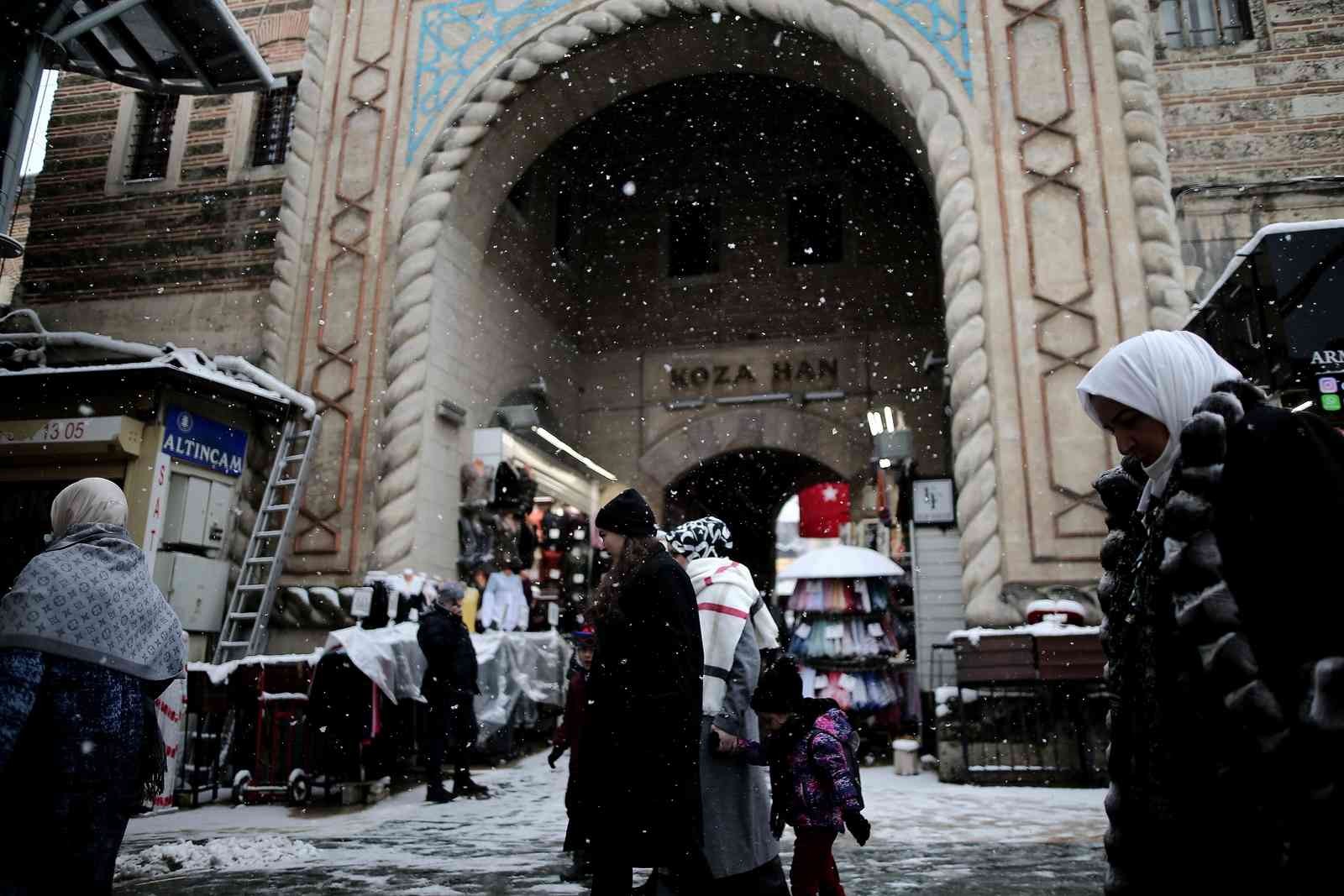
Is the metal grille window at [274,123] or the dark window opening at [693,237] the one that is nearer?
the metal grille window at [274,123]

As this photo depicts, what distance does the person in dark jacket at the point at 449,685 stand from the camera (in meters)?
6.15

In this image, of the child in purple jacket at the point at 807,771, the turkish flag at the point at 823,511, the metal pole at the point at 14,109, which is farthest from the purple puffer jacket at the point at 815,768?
the turkish flag at the point at 823,511

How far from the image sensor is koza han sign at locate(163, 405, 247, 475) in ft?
24.8

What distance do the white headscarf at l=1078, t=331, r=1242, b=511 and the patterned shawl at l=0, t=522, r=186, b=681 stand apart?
7.72 feet

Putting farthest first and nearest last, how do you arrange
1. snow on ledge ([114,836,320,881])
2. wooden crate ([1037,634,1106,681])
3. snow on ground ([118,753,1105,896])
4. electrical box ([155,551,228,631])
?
1. electrical box ([155,551,228,631])
2. wooden crate ([1037,634,1106,681])
3. snow on ledge ([114,836,320,881])
4. snow on ground ([118,753,1105,896])

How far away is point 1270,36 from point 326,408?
8984mm

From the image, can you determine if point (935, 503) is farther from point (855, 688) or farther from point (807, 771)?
point (807, 771)

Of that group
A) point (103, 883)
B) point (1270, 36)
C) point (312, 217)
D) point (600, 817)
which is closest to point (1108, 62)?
point (1270, 36)

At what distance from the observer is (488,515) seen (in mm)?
9016

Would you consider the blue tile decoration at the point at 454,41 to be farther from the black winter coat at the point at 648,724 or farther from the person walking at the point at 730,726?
the black winter coat at the point at 648,724

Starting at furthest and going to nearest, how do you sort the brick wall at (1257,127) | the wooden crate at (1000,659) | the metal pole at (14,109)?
the brick wall at (1257,127)
the wooden crate at (1000,659)
the metal pole at (14,109)

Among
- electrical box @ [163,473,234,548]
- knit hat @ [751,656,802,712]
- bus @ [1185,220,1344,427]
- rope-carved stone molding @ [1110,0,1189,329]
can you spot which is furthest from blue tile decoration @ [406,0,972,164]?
knit hat @ [751,656,802,712]

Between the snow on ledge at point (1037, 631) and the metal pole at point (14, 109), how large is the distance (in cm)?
665

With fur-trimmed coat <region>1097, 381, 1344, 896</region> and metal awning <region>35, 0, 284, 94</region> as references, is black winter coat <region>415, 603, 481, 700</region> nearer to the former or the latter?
metal awning <region>35, 0, 284, 94</region>
